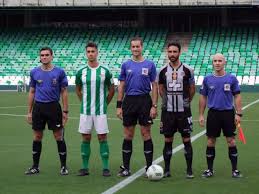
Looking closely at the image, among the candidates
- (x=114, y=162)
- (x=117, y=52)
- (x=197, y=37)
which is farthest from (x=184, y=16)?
(x=114, y=162)

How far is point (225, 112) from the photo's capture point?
10.1 m

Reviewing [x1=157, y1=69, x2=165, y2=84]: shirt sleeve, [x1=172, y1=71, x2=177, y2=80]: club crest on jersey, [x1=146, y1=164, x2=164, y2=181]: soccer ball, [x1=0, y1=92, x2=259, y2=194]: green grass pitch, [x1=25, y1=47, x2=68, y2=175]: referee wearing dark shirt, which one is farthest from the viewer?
[x1=25, y1=47, x2=68, y2=175]: referee wearing dark shirt

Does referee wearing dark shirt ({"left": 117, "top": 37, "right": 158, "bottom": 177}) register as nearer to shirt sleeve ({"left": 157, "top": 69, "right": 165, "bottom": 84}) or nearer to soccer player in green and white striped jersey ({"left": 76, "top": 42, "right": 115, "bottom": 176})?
shirt sleeve ({"left": 157, "top": 69, "right": 165, "bottom": 84})

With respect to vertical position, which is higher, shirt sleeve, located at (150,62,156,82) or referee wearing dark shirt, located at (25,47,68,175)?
shirt sleeve, located at (150,62,156,82)

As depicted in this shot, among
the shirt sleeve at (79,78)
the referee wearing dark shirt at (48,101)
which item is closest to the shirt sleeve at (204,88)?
the shirt sleeve at (79,78)

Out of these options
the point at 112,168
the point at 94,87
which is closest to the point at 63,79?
the point at 94,87

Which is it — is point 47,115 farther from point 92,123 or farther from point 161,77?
point 161,77

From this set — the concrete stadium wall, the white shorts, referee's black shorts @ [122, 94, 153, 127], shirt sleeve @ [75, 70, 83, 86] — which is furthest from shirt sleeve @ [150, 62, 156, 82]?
the concrete stadium wall

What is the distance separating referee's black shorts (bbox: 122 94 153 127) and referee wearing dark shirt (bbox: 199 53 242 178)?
80 cm

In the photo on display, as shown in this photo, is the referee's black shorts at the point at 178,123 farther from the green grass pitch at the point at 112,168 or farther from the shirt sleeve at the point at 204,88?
the green grass pitch at the point at 112,168

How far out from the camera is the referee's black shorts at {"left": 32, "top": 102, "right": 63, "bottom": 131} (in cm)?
1044

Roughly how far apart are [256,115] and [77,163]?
37.8 ft

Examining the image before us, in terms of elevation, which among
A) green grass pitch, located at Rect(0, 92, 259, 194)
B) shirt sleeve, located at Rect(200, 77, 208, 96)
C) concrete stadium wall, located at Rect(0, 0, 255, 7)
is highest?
concrete stadium wall, located at Rect(0, 0, 255, 7)

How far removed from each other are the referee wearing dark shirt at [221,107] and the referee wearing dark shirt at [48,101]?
2.12m
